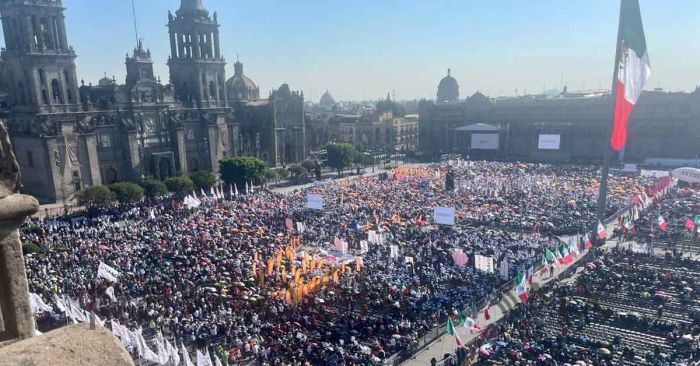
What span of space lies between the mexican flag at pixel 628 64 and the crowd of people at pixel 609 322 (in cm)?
896

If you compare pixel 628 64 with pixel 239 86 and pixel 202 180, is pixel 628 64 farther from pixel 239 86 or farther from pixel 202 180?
pixel 239 86

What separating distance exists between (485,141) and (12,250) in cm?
8681

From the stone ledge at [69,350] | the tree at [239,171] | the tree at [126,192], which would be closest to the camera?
the stone ledge at [69,350]

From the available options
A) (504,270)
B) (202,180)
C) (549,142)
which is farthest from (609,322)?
(549,142)

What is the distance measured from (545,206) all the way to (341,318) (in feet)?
89.2

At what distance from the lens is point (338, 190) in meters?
53.6

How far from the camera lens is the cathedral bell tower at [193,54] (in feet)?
228

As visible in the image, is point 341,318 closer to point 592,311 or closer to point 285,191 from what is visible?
point 592,311

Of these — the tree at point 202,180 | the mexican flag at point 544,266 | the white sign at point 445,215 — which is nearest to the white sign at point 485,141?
the tree at point 202,180

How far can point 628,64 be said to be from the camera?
3008 centimetres

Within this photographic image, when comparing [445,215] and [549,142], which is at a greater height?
[549,142]

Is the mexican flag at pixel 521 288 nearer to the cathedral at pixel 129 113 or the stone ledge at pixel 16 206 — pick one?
the stone ledge at pixel 16 206

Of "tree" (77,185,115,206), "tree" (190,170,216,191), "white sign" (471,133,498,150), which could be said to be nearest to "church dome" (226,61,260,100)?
"tree" (190,170,216,191)

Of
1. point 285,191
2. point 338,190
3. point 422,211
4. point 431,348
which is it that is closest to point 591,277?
point 431,348
